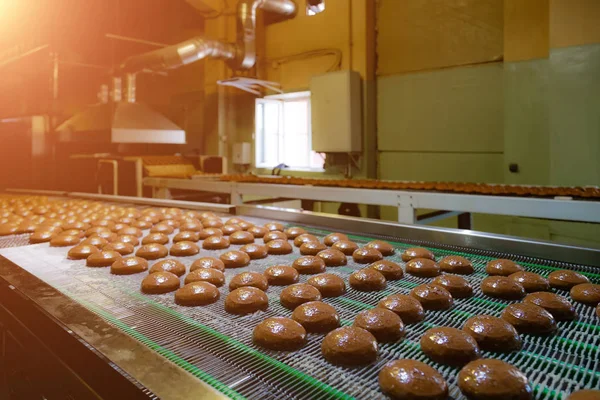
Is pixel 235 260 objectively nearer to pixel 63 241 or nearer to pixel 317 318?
pixel 317 318

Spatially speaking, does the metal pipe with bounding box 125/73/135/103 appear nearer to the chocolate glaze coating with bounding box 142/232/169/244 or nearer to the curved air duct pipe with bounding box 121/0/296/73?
the curved air duct pipe with bounding box 121/0/296/73

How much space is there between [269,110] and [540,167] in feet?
15.3

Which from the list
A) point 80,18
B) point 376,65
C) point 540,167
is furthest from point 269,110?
point 540,167

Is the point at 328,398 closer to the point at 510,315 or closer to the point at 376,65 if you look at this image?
the point at 510,315

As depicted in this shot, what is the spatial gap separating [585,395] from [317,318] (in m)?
0.65

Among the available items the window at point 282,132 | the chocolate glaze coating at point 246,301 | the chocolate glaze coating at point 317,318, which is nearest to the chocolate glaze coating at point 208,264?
the chocolate glaze coating at point 246,301

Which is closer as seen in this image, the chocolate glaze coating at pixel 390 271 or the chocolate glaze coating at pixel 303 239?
the chocolate glaze coating at pixel 390 271

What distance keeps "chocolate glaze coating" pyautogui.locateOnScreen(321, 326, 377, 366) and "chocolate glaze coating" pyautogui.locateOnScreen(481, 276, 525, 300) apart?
57cm

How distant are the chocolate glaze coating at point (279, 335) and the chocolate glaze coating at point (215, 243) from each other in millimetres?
1036

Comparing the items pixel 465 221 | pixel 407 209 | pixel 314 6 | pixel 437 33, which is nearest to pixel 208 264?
pixel 407 209

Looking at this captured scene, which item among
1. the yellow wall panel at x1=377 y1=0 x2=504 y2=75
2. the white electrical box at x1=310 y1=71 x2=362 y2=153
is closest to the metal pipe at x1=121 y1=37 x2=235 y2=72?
the white electrical box at x1=310 y1=71 x2=362 y2=153

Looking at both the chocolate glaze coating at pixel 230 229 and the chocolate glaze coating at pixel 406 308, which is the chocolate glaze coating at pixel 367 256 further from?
the chocolate glaze coating at pixel 230 229

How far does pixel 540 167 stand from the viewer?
190 inches

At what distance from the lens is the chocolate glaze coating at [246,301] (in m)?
1.33
